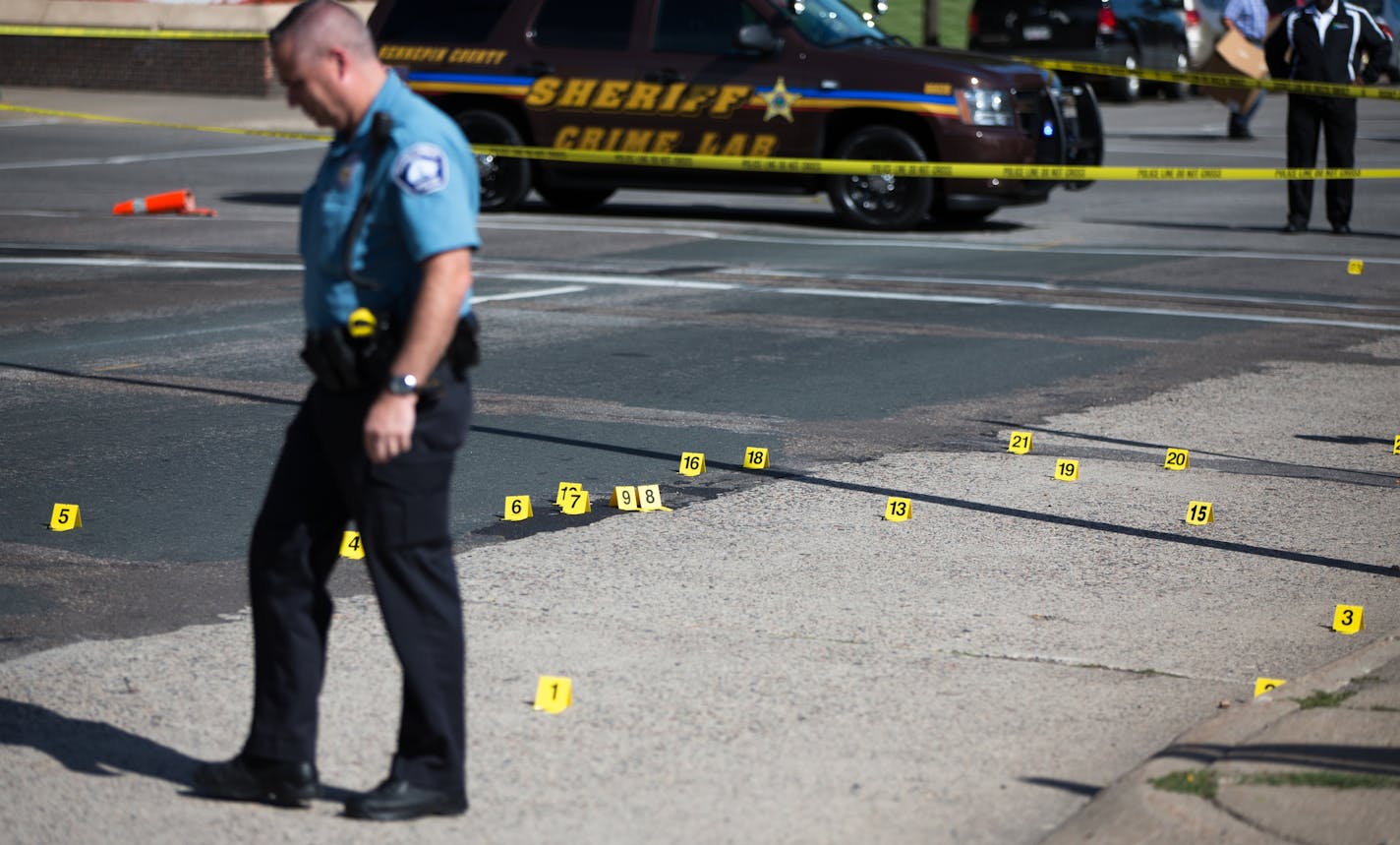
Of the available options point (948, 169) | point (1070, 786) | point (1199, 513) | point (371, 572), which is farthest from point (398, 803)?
point (948, 169)

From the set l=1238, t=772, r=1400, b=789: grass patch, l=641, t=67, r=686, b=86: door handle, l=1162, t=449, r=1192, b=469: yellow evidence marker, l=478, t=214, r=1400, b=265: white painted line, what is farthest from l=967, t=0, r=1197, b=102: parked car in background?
l=1238, t=772, r=1400, b=789: grass patch

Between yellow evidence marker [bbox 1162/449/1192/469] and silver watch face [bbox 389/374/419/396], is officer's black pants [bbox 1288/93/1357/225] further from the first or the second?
silver watch face [bbox 389/374/419/396]

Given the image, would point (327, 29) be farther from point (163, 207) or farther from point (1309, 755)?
point (163, 207)

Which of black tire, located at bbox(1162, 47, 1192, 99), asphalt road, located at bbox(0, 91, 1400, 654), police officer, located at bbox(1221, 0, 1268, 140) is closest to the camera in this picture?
asphalt road, located at bbox(0, 91, 1400, 654)

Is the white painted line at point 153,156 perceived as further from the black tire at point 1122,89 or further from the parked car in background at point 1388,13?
the parked car in background at point 1388,13

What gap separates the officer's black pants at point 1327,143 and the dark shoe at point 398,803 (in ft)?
44.9

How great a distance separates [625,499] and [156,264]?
311 inches

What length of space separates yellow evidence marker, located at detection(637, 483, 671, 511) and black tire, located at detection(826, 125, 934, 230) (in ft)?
31.6

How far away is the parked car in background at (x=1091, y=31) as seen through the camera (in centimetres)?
3262

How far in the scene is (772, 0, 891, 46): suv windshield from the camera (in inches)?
662

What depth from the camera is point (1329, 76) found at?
16.7 metres

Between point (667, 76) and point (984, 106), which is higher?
point (667, 76)

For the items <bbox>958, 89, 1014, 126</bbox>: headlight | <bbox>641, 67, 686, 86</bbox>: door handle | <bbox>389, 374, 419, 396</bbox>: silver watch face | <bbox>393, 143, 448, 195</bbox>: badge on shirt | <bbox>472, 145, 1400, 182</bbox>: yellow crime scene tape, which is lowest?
<bbox>472, 145, 1400, 182</bbox>: yellow crime scene tape

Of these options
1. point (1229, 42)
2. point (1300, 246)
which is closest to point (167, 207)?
point (1300, 246)
